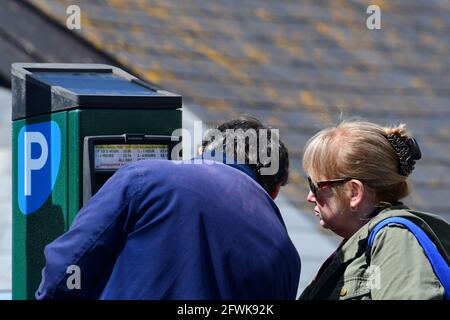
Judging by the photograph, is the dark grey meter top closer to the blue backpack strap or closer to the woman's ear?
the woman's ear

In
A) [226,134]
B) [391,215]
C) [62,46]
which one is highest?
[62,46]

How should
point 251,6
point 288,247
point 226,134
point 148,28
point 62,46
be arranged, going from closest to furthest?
point 288,247 → point 226,134 → point 62,46 → point 148,28 → point 251,6

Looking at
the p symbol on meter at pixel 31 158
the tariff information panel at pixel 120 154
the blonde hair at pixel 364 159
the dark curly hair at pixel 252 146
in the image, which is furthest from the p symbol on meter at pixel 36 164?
the blonde hair at pixel 364 159

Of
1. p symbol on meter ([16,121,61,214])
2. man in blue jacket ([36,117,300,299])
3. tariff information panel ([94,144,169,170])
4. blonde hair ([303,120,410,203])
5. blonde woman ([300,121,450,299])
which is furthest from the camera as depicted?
p symbol on meter ([16,121,61,214])

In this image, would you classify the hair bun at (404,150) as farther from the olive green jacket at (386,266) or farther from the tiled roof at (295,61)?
the tiled roof at (295,61)

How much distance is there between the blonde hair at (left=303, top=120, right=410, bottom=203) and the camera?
2439mm

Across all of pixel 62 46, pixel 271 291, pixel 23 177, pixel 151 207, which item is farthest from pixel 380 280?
pixel 62 46

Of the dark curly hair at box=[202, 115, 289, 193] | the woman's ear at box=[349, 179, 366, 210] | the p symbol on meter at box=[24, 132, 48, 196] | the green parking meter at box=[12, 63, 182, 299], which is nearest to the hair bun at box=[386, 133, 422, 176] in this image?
the woman's ear at box=[349, 179, 366, 210]

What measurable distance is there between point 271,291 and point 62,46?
10.2 ft

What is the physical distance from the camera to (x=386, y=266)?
2.23 meters

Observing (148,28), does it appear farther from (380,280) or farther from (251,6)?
(380,280)

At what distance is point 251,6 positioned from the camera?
6.41 meters

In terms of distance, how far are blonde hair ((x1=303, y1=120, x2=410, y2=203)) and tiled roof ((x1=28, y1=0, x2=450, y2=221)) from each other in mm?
2946

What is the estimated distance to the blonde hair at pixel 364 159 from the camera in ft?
8.00
